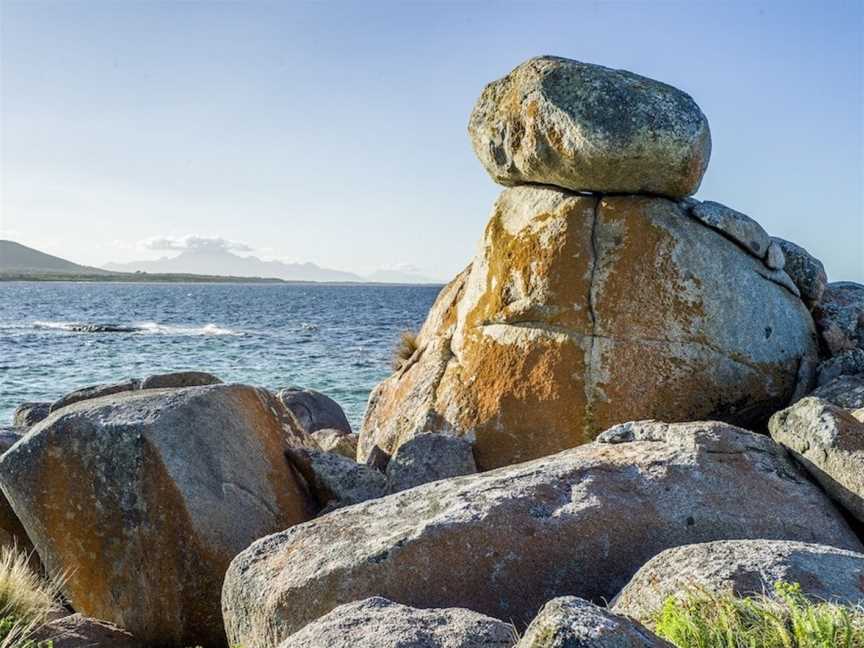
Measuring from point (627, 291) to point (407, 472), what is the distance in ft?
10.1

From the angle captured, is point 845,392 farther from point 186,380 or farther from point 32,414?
point 32,414

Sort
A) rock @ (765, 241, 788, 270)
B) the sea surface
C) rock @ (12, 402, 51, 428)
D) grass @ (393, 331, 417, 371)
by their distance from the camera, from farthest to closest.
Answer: the sea surface
rock @ (12, 402, 51, 428)
grass @ (393, 331, 417, 371)
rock @ (765, 241, 788, 270)

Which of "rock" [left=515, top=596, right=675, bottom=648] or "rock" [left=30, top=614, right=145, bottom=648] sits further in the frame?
"rock" [left=30, top=614, right=145, bottom=648]

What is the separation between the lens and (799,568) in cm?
476

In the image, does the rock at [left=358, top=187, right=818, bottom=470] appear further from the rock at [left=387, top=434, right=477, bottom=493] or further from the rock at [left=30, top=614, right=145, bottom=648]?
the rock at [left=30, top=614, right=145, bottom=648]

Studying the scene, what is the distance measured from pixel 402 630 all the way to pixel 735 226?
7066 mm

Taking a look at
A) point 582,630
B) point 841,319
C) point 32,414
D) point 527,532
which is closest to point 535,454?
point 527,532

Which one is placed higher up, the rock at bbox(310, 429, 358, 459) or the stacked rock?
the stacked rock

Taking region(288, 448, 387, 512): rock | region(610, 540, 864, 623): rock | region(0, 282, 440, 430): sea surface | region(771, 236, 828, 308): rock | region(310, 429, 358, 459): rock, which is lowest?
region(0, 282, 440, 430): sea surface

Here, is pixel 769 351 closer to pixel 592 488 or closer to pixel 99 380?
pixel 592 488

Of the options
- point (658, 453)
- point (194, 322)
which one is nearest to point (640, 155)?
point (658, 453)

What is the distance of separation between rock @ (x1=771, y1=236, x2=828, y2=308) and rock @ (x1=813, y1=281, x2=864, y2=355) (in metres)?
0.17

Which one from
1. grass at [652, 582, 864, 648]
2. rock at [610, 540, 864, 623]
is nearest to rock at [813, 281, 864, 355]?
rock at [610, 540, 864, 623]

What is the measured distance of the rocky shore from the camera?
558 centimetres
